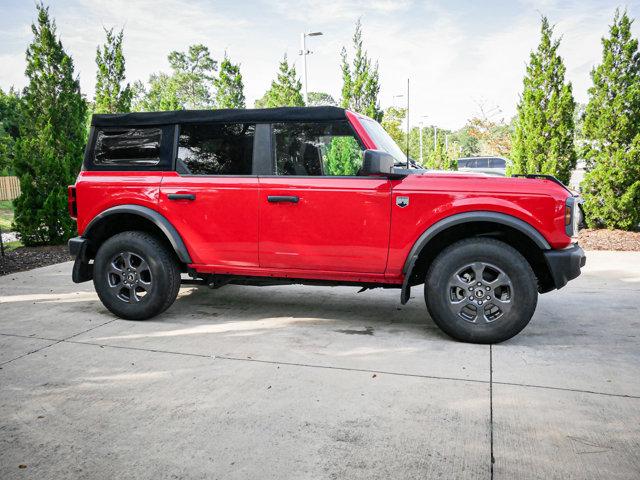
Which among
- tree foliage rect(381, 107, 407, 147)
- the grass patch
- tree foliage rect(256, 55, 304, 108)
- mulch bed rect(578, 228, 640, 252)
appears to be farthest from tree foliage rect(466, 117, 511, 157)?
the grass patch

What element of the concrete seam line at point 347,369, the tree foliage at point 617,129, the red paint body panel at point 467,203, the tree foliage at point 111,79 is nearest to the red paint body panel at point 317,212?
the red paint body panel at point 467,203

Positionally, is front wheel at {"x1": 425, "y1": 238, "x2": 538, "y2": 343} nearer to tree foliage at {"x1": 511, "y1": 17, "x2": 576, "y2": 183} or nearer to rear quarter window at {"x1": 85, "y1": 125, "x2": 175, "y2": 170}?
rear quarter window at {"x1": 85, "y1": 125, "x2": 175, "y2": 170}

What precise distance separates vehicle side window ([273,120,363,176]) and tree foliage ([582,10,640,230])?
7881 millimetres

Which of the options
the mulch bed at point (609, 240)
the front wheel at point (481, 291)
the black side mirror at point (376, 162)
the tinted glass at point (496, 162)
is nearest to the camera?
the black side mirror at point (376, 162)

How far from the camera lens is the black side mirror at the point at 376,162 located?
12.0ft

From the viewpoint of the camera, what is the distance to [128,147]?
459 centimetres

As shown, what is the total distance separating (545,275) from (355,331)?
1641mm

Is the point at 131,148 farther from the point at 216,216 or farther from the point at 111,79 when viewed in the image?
the point at 111,79

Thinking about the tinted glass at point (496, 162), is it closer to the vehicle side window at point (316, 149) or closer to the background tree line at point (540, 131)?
the background tree line at point (540, 131)

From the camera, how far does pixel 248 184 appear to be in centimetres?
424

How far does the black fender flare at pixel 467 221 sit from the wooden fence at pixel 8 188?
94.8ft

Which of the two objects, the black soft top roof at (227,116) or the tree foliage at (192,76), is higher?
the tree foliage at (192,76)

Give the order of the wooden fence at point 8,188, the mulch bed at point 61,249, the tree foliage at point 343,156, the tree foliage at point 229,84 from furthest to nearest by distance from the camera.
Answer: the wooden fence at point 8,188 < the tree foliage at point 229,84 < the mulch bed at point 61,249 < the tree foliage at point 343,156

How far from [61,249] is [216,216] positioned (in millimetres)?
6298
